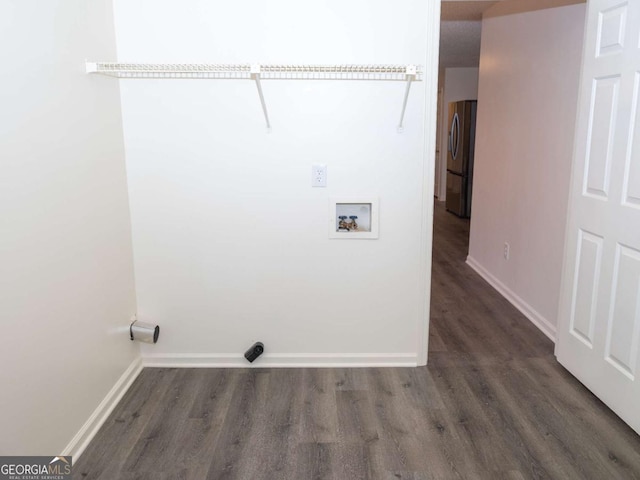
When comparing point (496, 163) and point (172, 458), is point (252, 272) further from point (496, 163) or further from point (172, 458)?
point (496, 163)

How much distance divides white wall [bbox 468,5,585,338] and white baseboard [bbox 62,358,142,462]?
254 centimetres

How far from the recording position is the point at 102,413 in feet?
7.80

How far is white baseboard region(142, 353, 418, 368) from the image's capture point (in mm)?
2924

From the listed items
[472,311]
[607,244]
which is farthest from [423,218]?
[472,311]

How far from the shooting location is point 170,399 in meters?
2.58

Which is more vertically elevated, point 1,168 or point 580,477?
point 1,168

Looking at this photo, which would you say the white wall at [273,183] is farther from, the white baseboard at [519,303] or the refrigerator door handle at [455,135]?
the refrigerator door handle at [455,135]

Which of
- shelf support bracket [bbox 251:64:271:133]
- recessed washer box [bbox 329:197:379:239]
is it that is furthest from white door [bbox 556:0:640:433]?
shelf support bracket [bbox 251:64:271:133]

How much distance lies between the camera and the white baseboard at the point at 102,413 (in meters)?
2.12

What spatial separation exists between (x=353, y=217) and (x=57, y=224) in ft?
4.69

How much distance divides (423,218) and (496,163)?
74.6 inches

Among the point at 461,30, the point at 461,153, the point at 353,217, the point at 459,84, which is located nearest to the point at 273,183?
the point at 353,217

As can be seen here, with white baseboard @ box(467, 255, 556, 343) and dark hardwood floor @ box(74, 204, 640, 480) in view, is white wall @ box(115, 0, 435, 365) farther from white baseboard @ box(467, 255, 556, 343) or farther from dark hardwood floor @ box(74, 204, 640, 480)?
white baseboard @ box(467, 255, 556, 343)

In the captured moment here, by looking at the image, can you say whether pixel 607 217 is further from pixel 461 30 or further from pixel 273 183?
pixel 461 30
